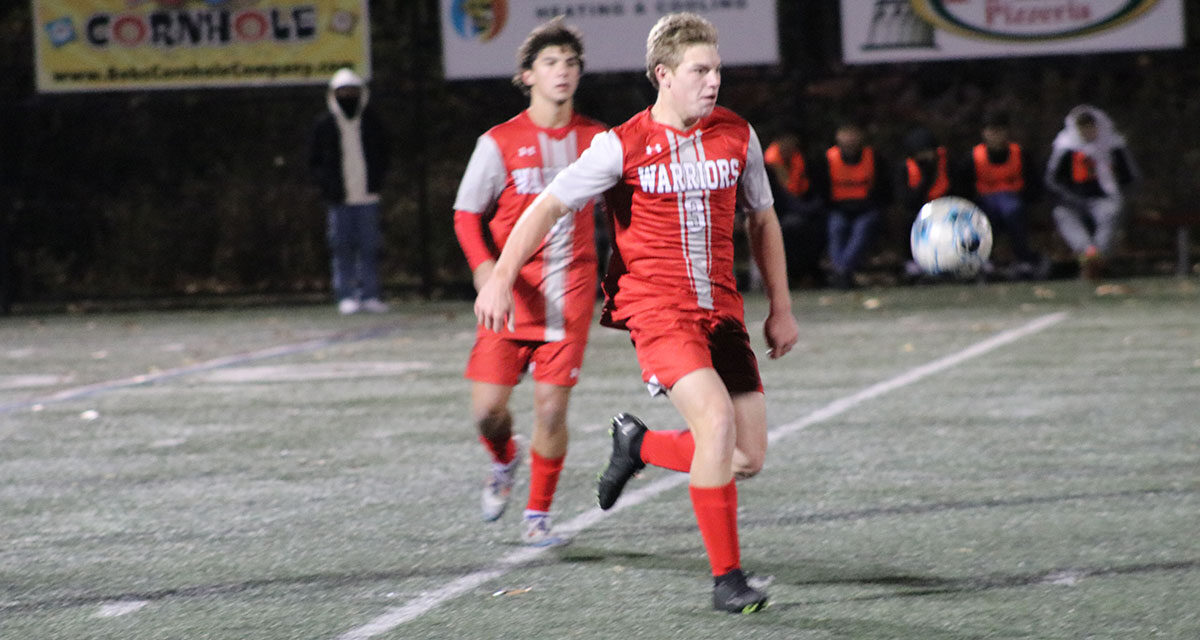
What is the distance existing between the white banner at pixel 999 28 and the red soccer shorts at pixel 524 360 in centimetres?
1295

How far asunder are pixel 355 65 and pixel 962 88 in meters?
10.3

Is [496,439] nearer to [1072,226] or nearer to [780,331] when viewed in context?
[780,331]

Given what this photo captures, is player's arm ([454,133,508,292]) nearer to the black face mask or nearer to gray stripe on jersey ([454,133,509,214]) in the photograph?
gray stripe on jersey ([454,133,509,214])

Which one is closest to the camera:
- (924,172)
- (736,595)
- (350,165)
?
(736,595)

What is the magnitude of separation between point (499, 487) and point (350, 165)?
11093 mm

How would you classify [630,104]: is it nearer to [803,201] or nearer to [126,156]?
[803,201]

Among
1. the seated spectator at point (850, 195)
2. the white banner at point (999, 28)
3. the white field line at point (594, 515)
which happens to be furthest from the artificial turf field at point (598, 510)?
the white banner at point (999, 28)

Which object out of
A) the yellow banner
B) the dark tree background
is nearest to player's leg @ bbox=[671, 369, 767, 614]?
the yellow banner

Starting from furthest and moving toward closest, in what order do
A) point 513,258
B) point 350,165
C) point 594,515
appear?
point 350,165
point 594,515
point 513,258

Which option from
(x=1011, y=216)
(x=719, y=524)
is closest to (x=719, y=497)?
(x=719, y=524)

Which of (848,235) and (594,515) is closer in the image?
(594,515)

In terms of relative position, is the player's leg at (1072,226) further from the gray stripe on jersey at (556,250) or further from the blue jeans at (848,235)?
the gray stripe on jersey at (556,250)

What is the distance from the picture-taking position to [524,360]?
6750mm

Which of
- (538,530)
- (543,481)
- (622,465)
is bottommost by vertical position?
(538,530)
